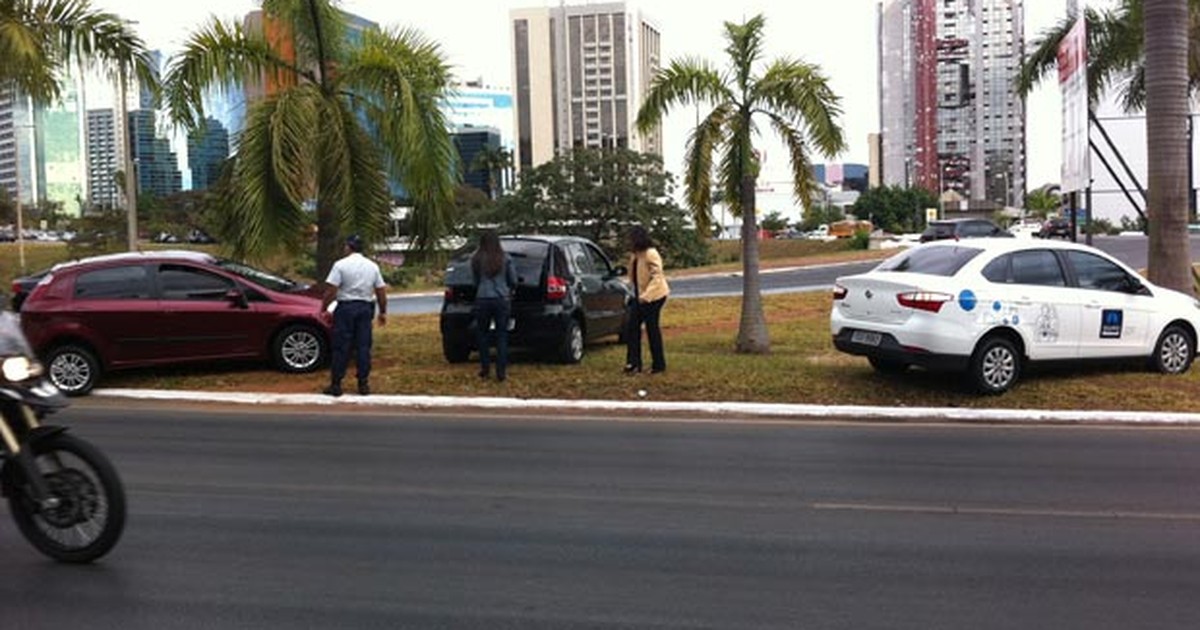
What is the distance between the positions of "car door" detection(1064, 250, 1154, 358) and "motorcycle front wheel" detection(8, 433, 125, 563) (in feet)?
33.1

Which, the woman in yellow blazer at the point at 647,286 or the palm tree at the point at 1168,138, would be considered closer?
the woman in yellow blazer at the point at 647,286

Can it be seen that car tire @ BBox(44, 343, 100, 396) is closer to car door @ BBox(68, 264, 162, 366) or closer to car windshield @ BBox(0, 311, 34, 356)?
car door @ BBox(68, 264, 162, 366)

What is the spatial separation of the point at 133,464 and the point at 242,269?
573cm

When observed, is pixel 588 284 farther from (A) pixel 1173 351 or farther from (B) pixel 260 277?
(A) pixel 1173 351

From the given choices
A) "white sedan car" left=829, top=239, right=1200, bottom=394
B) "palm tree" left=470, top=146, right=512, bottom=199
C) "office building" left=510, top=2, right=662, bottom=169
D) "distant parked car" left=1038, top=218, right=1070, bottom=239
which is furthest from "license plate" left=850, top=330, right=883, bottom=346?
"palm tree" left=470, top=146, right=512, bottom=199

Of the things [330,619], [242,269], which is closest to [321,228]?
[242,269]

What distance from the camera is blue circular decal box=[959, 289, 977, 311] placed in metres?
11.0

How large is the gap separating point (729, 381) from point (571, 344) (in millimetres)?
2157

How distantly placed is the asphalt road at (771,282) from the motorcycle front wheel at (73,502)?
24001mm

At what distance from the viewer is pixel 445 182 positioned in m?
14.6

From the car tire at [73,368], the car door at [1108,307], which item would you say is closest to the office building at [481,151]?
the car tire at [73,368]

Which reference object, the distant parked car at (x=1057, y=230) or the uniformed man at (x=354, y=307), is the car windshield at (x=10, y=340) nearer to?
the uniformed man at (x=354, y=307)

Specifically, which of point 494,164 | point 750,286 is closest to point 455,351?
point 750,286

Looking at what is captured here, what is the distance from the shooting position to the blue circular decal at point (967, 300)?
36.2ft
